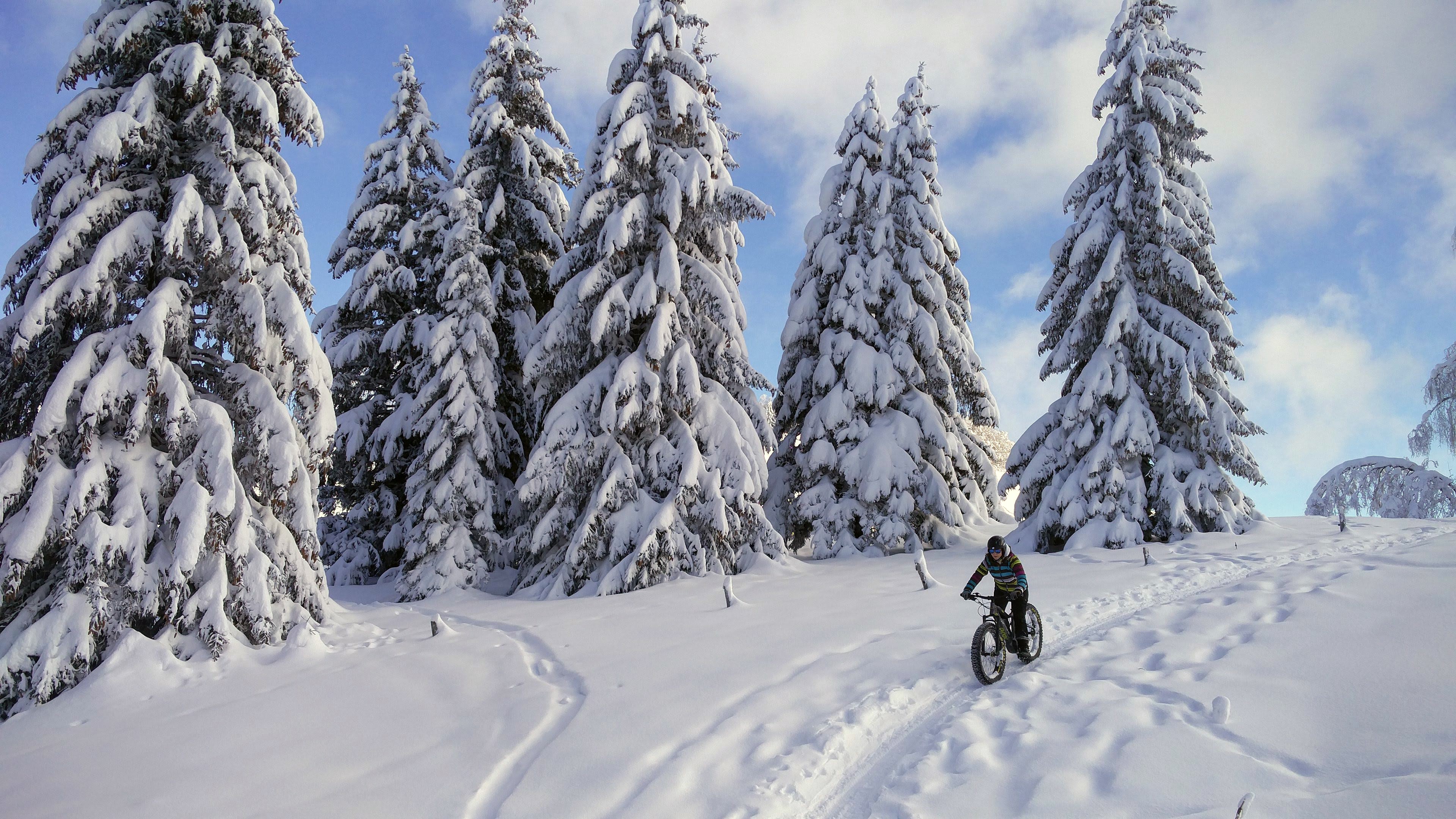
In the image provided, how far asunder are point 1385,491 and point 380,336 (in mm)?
31097

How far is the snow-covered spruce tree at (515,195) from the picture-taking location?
19.4 metres

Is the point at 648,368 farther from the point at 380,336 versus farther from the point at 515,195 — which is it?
the point at 380,336

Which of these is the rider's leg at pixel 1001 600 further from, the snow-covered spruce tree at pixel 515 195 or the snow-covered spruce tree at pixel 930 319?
the snow-covered spruce tree at pixel 515 195

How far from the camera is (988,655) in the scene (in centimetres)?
801

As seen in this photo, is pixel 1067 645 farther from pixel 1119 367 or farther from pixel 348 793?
pixel 1119 367

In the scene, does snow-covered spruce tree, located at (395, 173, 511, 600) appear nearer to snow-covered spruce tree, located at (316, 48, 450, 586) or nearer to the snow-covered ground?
snow-covered spruce tree, located at (316, 48, 450, 586)

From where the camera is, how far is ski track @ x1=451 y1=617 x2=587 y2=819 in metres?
5.95

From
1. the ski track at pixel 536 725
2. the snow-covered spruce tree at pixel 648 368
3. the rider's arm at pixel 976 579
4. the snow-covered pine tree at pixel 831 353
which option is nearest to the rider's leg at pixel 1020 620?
the rider's arm at pixel 976 579

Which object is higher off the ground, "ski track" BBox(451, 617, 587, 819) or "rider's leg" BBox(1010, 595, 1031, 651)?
"rider's leg" BBox(1010, 595, 1031, 651)

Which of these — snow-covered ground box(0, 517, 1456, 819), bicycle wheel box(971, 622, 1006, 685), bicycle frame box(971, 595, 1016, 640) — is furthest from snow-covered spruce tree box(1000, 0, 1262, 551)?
bicycle wheel box(971, 622, 1006, 685)

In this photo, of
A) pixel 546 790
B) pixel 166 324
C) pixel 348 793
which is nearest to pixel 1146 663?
pixel 546 790

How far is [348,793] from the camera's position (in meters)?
6.29

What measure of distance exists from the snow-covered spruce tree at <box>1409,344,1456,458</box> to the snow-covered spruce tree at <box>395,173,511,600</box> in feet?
86.1

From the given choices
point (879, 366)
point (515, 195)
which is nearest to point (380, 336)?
point (515, 195)
